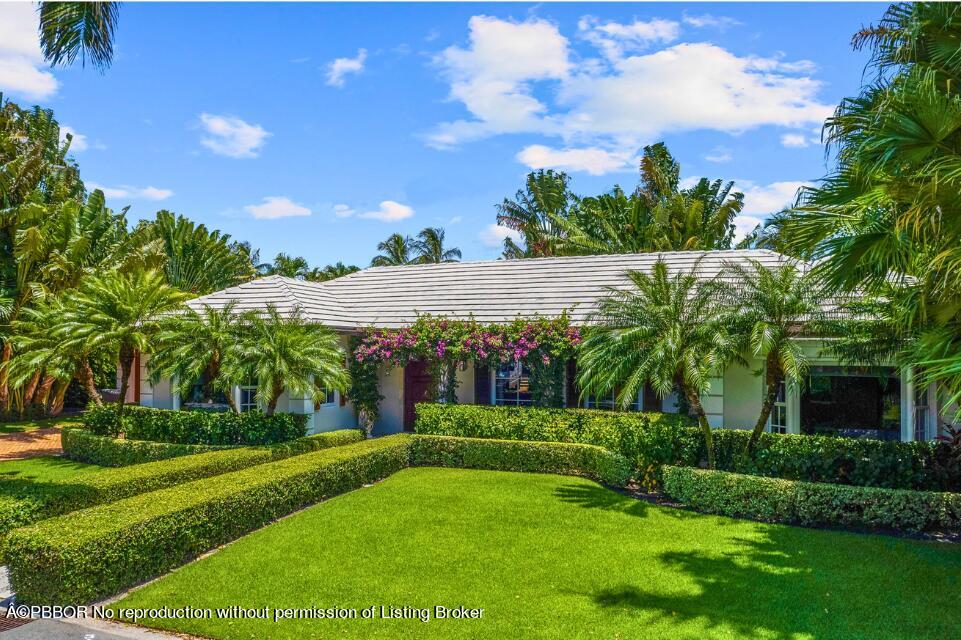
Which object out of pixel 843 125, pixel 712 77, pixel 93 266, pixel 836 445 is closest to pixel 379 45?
pixel 712 77

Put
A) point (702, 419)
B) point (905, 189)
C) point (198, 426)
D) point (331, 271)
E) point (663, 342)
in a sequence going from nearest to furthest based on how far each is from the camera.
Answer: point (905, 189), point (663, 342), point (702, 419), point (198, 426), point (331, 271)

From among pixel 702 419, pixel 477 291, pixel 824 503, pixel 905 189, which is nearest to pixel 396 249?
pixel 477 291

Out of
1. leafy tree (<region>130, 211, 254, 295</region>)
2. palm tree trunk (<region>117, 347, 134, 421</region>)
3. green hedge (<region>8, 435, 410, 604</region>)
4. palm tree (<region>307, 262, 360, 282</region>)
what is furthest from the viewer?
palm tree (<region>307, 262, 360, 282</region>)

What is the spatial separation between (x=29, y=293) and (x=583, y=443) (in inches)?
790

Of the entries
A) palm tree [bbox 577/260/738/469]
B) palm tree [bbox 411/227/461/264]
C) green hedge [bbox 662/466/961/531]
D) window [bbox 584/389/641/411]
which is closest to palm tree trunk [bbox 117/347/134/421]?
palm tree [bbox 577/260/738/469]

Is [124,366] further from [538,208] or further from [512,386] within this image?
[538,208]

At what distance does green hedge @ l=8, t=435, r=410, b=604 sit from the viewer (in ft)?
21.4

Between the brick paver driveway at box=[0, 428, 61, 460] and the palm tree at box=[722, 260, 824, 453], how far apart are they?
1784 cm

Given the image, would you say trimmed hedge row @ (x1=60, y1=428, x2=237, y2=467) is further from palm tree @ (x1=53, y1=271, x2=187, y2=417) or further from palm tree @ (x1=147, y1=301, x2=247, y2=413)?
palm tree @ (x1=147, y1=301, x2=247, y2=413)

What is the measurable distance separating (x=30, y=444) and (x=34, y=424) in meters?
5.03

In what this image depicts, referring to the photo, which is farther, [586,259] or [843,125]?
[586,259]

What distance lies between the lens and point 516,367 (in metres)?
17.2

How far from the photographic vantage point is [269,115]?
49.3 feet

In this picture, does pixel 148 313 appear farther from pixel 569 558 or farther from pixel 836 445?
pixel 836 445
